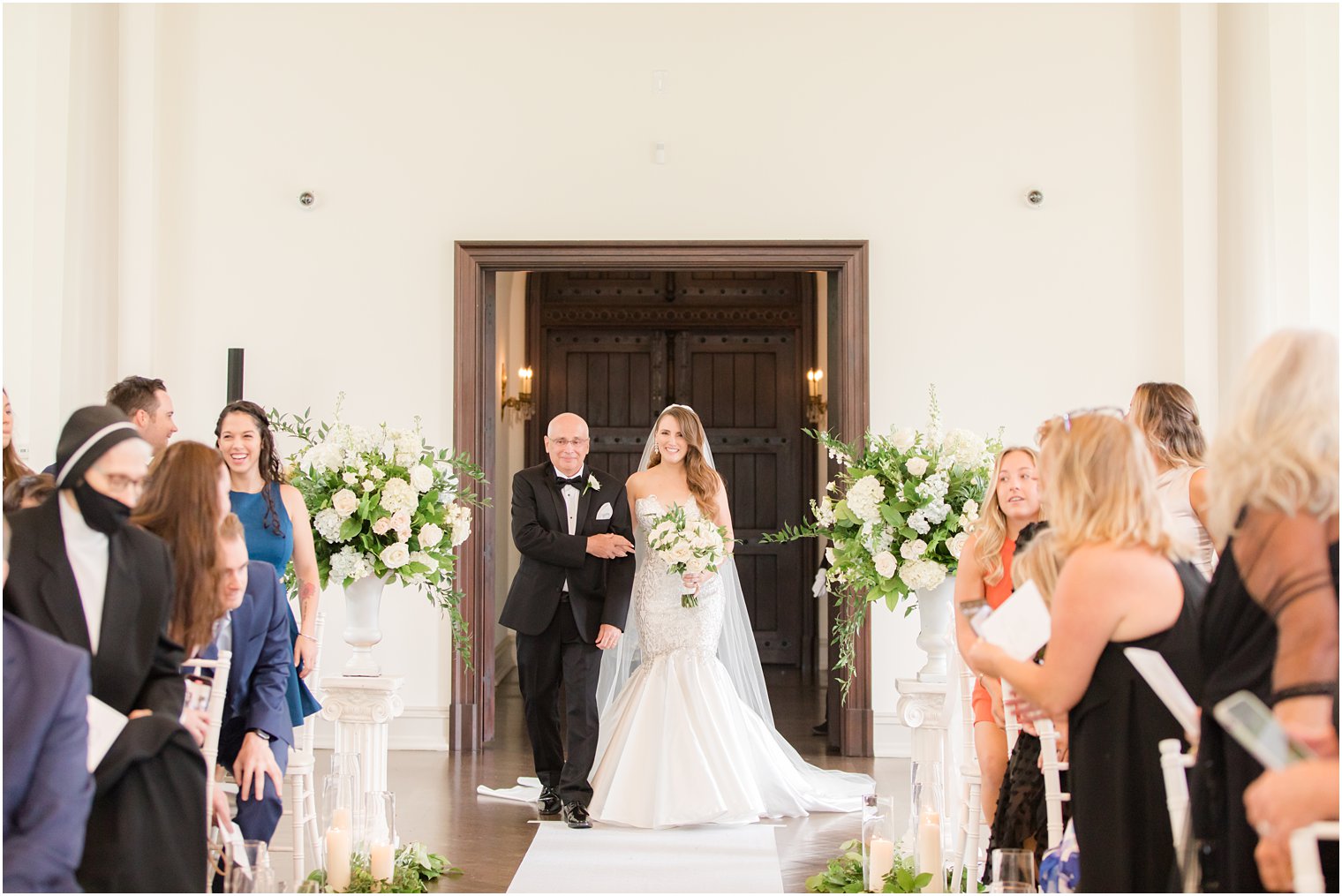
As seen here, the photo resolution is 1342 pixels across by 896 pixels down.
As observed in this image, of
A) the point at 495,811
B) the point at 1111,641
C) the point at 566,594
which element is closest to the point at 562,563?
the point at 566,594

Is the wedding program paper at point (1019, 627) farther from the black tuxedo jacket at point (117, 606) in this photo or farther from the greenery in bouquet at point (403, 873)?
the greenery in bouquet at point (403, 873)

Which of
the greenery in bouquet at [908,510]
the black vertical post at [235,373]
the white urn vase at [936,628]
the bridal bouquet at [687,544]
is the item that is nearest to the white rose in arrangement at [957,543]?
the greenery in bouquet at [908,510]

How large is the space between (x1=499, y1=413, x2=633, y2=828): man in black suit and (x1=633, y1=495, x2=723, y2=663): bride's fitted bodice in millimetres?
119

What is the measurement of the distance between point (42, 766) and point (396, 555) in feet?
9.74

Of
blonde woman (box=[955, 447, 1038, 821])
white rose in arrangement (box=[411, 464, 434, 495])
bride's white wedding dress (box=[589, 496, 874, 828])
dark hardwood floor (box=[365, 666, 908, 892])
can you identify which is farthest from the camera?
bride's white wedding dress (box=[589, 496, 874, 828])

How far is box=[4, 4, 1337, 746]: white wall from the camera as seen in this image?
738cm

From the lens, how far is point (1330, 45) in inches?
261

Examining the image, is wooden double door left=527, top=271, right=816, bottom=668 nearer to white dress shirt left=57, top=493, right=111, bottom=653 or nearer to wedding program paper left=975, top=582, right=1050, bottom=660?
wedding program paper left=975, top=582, right=1050, bottom=660

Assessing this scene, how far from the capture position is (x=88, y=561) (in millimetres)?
2650

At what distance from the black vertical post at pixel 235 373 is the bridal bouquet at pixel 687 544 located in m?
2.80

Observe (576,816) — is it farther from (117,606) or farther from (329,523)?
(117,606)

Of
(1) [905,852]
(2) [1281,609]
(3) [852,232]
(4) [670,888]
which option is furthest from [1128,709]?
(3) [852,232]

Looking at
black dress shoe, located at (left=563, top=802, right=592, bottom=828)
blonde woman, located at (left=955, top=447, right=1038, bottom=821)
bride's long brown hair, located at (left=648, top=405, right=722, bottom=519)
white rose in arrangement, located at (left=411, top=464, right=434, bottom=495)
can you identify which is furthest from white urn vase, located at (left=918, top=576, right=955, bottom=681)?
white rose in arrangement, located at (left=411, top=464, right=434, bottom=495)

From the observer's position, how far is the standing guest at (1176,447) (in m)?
4.18
